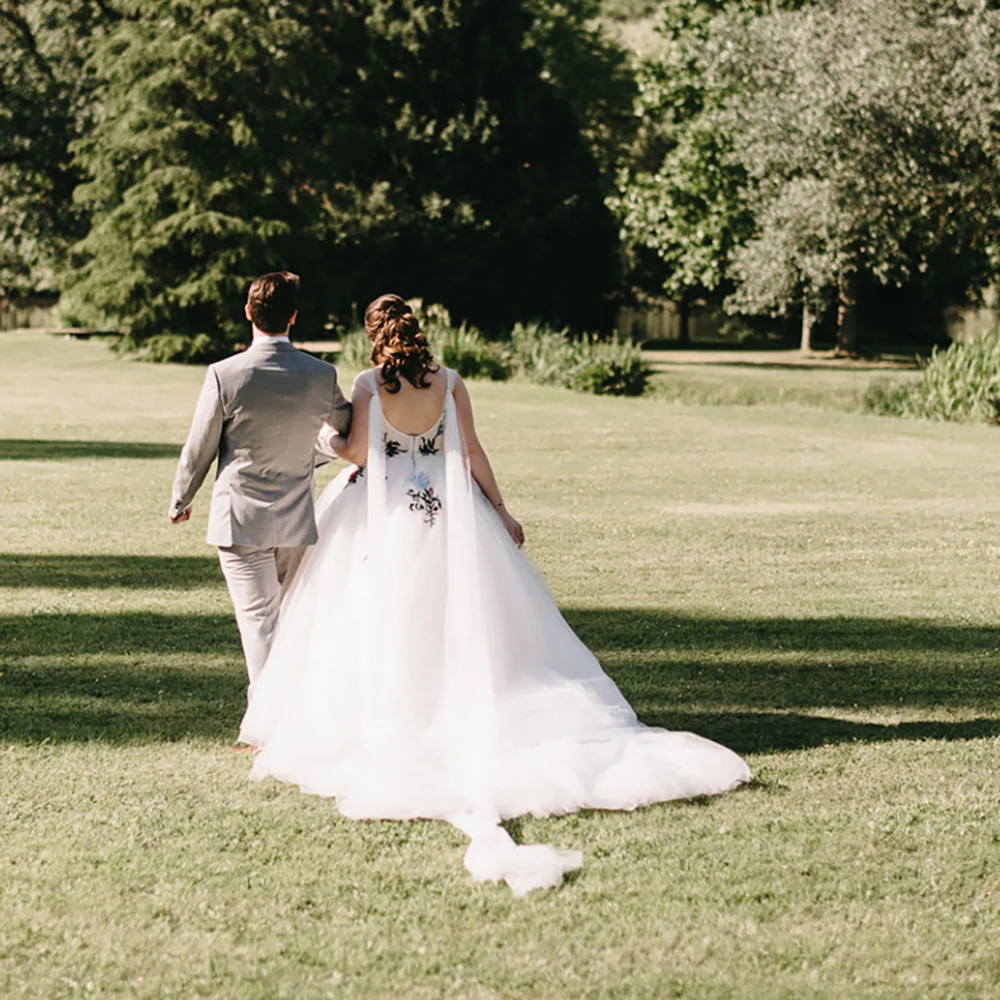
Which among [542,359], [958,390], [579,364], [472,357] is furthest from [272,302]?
[472,357]

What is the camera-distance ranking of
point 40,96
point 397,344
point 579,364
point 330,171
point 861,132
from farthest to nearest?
point 40,96, point 330,171, point 579,364, point 861,132, point 397,344

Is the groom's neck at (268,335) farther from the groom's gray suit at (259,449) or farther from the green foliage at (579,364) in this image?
the green foliage at (579,364)

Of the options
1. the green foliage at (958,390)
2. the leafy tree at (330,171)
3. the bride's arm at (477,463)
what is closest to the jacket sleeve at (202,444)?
the bride's arm at (477,463)

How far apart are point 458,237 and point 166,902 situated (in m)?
42.0

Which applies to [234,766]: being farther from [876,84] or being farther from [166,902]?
[876,84]

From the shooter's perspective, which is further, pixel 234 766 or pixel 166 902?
pixel 234 766

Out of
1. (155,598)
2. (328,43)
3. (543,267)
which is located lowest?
(155,598)

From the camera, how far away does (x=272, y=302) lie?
19.0 ft

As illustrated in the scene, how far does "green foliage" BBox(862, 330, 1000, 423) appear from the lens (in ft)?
84.0

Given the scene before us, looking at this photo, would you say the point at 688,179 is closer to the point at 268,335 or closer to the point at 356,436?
the point at 356,436

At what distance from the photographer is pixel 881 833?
5.05 metres

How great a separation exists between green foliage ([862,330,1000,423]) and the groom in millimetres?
21723

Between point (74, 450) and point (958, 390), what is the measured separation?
51.8 ft

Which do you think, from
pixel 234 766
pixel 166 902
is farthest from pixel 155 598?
pixel 166 902
